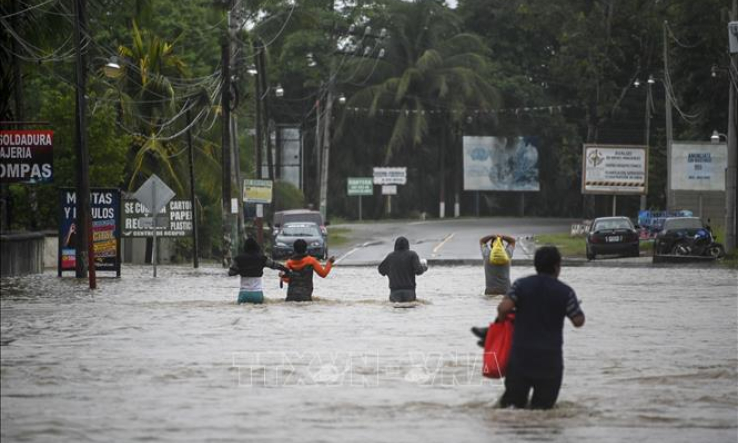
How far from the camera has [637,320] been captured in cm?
2412

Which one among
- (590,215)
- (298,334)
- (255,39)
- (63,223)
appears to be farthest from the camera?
(590,215)

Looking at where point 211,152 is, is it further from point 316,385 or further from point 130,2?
point 316,385

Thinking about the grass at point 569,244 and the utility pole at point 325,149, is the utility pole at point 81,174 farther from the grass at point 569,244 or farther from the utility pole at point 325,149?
the utility pole at point 325,149

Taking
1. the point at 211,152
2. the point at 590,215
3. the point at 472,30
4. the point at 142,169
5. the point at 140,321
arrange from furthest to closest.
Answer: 1. the point at 472,30
2. the point at 590,215
3. the point at 211,152
4. the point at 142,169
5. the point at 140,321

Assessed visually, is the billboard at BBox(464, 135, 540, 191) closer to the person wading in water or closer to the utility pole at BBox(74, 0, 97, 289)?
the utility pole at BBox(74, 0, 97, 289)

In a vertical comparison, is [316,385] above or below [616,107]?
below

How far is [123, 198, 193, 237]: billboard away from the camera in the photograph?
145 feet

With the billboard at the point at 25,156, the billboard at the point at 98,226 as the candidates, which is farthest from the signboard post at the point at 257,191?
the billboard at the point at 25,156

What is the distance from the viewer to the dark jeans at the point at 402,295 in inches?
946

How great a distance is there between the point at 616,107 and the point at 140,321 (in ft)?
197

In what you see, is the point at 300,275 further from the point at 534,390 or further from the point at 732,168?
the point at 732,168

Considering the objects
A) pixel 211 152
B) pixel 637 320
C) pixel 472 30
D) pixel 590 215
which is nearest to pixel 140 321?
pixel 637 320

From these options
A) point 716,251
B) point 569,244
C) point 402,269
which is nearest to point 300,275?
point 402,269

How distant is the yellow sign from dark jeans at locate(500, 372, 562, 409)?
39.8 meters
